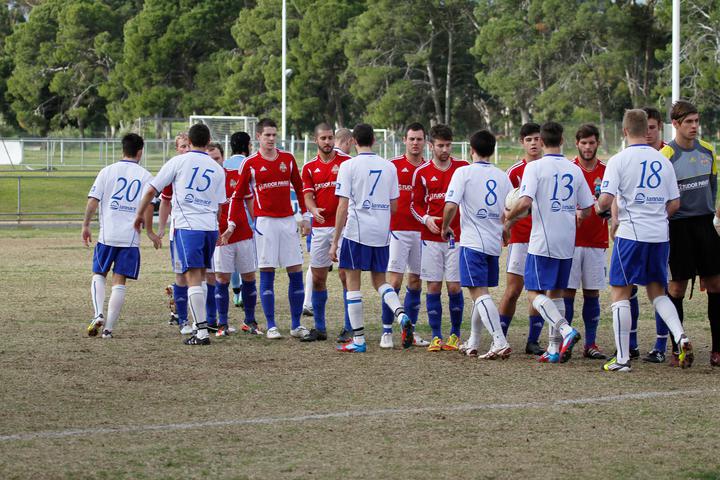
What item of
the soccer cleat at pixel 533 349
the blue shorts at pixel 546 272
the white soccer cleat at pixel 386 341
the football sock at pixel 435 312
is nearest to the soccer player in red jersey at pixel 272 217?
the white soccer cleat at pixel 386 341

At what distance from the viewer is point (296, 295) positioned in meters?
11.7

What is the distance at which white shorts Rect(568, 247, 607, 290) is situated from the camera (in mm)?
10461

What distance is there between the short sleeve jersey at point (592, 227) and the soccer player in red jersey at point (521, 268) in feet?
1.62

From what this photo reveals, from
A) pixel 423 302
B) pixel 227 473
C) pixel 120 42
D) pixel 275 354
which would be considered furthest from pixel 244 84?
pixel 227 473

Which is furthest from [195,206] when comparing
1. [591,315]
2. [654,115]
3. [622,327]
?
[654,115]

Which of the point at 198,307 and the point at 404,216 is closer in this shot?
the point at 198,307

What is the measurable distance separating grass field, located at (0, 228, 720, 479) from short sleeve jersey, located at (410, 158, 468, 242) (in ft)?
3.93

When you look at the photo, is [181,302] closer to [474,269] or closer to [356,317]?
[356,317]

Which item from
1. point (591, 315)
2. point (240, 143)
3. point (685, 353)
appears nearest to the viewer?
point (685, 353)

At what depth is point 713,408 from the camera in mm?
8039

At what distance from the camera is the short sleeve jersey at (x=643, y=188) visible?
30.7 ft

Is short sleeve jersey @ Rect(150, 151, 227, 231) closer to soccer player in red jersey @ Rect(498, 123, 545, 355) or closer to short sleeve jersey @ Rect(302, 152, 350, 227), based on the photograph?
short sleeve jersey @ Rect(302, 152, 350, 227)

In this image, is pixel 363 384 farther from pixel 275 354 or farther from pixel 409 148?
pixel 409 148

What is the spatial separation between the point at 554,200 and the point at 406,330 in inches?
71.7
